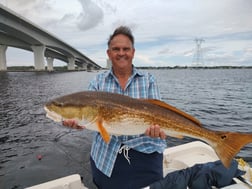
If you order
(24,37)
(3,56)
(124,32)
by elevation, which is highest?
(24,37)

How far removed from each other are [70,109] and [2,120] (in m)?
12.5

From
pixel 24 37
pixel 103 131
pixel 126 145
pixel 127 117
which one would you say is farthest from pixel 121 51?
pixel 24 37

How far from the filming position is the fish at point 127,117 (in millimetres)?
3010

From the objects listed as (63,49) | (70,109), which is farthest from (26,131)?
(63,49)

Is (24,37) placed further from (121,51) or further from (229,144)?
(229,144)

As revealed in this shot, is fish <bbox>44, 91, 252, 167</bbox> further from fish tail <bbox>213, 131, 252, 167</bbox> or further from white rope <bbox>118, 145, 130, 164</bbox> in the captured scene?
white rope <bbox>118, 145, 130, 164</bbox>

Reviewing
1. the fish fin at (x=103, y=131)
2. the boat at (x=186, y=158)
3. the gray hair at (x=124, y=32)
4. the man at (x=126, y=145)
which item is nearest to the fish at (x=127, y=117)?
the fish fin at (x=103, y=131)

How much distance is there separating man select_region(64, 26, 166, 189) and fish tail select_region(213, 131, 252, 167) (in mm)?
762

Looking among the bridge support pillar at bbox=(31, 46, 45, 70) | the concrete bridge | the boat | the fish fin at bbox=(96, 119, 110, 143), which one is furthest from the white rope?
the bridge support pillar at bbox=(31, 46, 45, 70)

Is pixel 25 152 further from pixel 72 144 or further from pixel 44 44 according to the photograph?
pixel 44 44

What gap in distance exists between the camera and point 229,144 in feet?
9.98

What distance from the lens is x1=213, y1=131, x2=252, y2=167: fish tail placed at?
9.71ft

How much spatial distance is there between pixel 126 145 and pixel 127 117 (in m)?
0.41

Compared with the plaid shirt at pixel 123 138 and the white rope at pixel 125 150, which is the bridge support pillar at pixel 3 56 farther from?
the white rope at pixel 125 150
